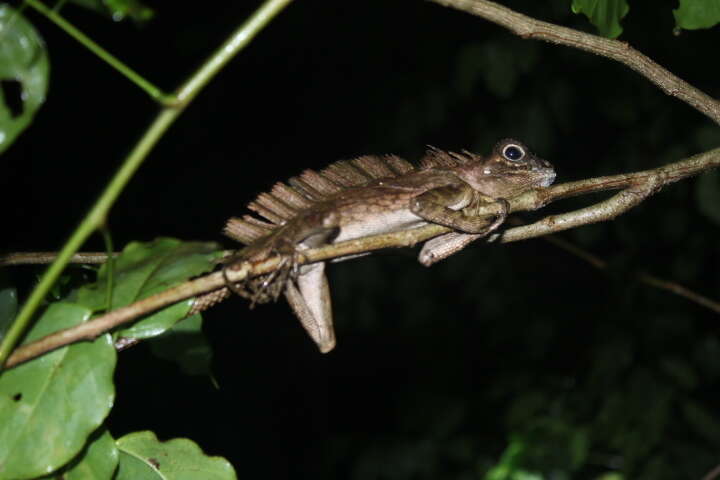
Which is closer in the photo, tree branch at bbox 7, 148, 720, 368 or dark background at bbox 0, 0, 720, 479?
tree branch at bbox 7, 148, 720, 368

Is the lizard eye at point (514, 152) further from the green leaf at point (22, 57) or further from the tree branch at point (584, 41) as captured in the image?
the green leaf at point (22, 57)

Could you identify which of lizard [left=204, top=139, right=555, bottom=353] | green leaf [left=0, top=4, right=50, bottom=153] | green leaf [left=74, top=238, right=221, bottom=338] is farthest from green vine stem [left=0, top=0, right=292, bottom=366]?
lizard [left=204, top=139, right=555, bottom=353]

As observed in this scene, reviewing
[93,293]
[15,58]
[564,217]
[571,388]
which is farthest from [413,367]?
[15,58]

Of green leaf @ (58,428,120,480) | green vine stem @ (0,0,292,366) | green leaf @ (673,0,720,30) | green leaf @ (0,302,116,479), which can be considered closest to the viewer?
green vine stem @ (0,0,292,366)

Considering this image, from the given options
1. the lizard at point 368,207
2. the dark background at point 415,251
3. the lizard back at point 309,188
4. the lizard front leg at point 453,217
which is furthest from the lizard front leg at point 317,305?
the dark background at point 415,251

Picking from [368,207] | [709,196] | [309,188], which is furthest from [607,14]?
[709,196]

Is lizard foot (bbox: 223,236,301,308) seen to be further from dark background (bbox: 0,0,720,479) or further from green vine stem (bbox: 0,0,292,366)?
dark background (bbox: 0,0,720,479)
